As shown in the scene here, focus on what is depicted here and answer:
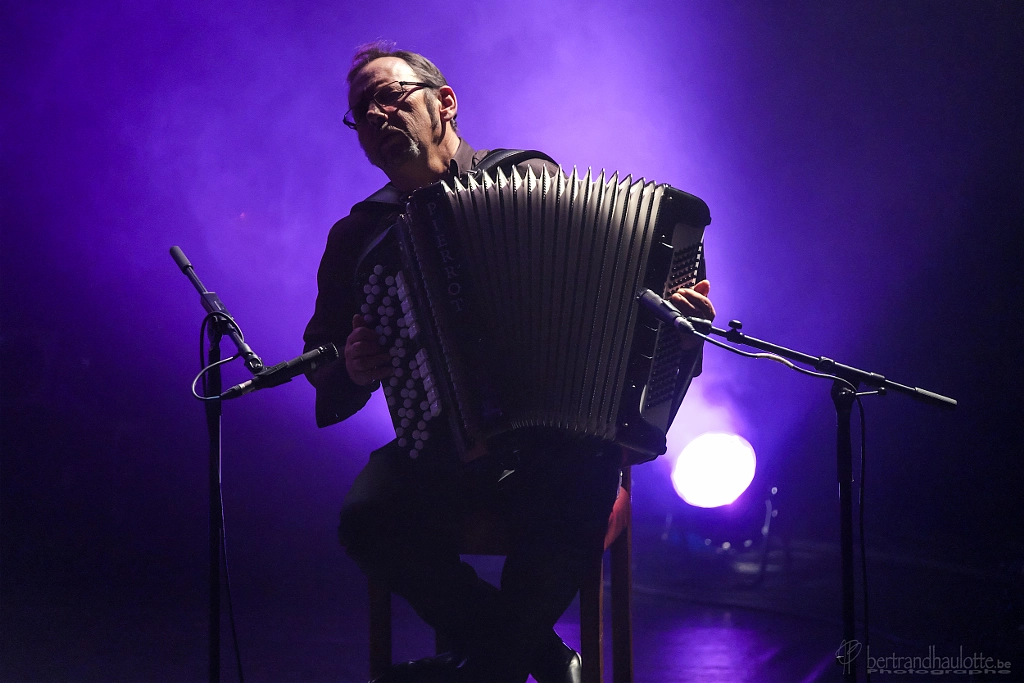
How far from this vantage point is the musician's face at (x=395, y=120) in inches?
75.3

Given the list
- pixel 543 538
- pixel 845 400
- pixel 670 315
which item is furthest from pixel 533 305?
pixel 845 400

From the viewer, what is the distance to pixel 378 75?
6.43ft

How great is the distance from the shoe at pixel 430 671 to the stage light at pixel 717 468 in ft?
5.85

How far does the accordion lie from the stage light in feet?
5.19

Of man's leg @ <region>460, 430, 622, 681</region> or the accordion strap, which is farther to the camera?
the accordion strap

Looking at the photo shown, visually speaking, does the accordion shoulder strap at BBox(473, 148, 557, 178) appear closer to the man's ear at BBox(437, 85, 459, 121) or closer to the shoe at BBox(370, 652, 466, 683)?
the man's ear at BBox(437, 85, 459, 121)

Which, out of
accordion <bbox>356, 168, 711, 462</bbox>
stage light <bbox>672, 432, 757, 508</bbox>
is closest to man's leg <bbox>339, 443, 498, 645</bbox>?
accordion <bbox>356, 168, 711, 462</bbox>

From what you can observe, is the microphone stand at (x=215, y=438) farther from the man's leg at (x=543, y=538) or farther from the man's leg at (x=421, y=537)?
the man's leg at (x=543, y=538)

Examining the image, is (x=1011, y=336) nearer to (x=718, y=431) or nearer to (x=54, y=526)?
(x=718, y=431)

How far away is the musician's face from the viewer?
1.91m

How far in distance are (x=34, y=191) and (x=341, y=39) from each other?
4.17 ft

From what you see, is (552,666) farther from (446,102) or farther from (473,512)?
(446,102)

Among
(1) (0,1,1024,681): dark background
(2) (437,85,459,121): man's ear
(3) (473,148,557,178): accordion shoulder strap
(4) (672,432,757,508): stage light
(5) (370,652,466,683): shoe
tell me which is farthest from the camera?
(4) (672,432,757,508): stage light

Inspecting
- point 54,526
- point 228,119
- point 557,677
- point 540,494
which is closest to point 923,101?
point 540,494
